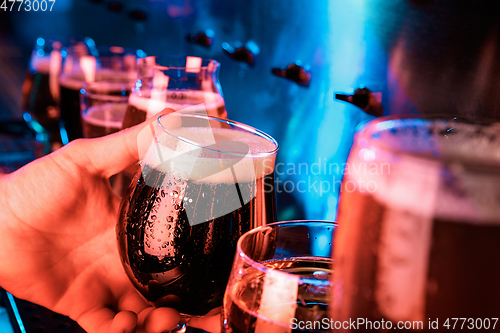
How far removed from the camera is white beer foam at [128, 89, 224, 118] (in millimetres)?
715

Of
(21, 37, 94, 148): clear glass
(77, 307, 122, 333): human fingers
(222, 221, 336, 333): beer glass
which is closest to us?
(222, 221, 336, 333): beer glass

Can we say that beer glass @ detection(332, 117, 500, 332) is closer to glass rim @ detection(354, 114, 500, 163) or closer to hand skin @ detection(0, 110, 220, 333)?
glass rim @ detection(354, 114, 500, 163)

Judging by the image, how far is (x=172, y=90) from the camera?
29.1 inches

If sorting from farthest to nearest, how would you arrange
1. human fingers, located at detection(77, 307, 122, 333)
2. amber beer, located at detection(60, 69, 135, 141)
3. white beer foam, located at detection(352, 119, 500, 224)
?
1. amber beer, located at detection(60, 69, 135, 141)
2. human fingers, located at detection(77, 307, 122, 333)
3. white beer foam, located at detection(352, 119, 500, 224)

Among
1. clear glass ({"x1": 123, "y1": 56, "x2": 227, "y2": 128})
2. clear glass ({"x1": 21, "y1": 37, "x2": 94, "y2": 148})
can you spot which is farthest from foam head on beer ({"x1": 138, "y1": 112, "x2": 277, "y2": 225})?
clear glass ({"x1": 21, "y1": 37, "x2": 94, "y2": 148})

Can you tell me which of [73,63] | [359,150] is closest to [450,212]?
[359,150]

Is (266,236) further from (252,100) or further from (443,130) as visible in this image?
(252,100)

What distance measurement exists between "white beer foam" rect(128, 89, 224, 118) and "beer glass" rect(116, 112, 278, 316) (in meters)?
0.25

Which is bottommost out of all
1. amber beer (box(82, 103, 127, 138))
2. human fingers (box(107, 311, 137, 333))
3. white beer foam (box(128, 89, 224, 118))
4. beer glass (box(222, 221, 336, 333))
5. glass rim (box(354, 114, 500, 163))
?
human fingers (box(107, 311, 137, 333))

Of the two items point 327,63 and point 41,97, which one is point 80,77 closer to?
point 41,97

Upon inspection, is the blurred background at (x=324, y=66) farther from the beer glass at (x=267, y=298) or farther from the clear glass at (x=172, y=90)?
the beer glass at (x=267, y=298)

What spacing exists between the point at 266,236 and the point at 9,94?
211 centimetres

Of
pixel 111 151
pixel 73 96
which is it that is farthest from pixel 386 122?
pixel 73 96

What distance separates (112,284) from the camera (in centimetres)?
74
